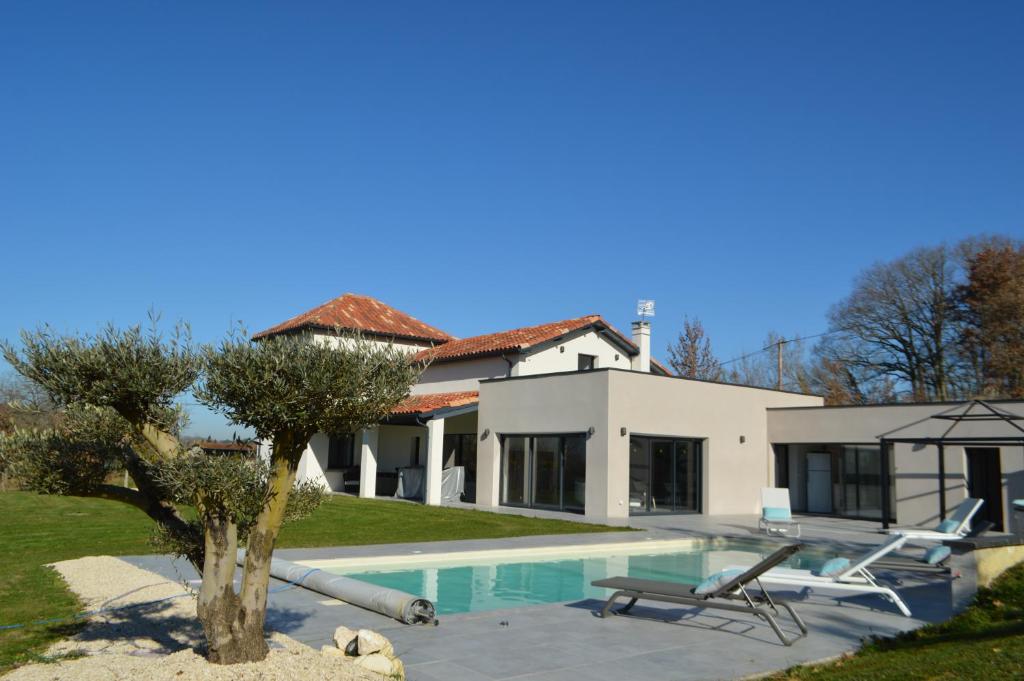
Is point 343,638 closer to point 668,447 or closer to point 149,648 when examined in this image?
point 149,648

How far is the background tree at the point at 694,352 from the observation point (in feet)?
170

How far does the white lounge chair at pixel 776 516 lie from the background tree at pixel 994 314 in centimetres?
2151

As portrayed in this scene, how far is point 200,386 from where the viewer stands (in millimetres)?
5539

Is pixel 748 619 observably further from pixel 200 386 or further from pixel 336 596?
pixel 200 386

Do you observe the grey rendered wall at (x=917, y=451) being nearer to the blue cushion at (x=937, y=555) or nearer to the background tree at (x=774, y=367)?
the blue cushion at (x=937, y=555)

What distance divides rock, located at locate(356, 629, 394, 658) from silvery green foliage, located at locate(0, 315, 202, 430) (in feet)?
7.67

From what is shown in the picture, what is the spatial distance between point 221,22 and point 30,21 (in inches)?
136

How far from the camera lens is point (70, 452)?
5.70m

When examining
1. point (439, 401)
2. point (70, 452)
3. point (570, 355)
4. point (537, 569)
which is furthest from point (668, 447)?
point (70, 452)

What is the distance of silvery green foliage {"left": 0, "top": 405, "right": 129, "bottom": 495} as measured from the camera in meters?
5.56

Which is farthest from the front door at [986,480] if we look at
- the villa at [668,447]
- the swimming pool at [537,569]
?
the swimming pool at [537,569]

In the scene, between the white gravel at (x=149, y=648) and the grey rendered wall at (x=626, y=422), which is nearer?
the white gravel at (x=149, y=648)

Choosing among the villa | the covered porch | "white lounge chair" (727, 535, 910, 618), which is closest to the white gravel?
"white lounge chair" (727, 535, 910, 618)

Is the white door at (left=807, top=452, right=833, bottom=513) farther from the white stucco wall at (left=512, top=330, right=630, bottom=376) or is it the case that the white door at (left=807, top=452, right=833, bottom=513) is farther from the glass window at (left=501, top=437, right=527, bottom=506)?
the glass window at (left=501, top=437, right=527, bottom=506)
